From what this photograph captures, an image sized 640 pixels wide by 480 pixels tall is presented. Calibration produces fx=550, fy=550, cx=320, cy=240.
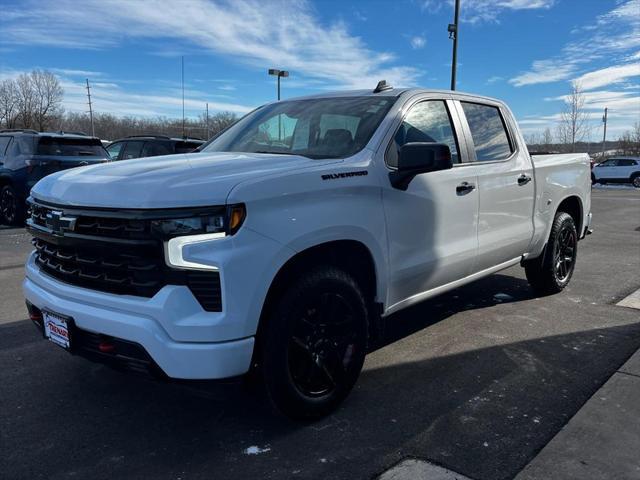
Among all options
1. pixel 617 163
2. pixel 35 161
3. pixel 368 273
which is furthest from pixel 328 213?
pixel 617 163

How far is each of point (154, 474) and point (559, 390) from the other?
2491 mm

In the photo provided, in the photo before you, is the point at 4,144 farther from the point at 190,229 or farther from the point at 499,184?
the point at 190,229

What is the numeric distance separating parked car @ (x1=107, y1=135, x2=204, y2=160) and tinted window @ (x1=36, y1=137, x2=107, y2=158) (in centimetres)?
69

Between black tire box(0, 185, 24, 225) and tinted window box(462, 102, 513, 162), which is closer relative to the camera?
tinted window box(462, 102, 513, 162)

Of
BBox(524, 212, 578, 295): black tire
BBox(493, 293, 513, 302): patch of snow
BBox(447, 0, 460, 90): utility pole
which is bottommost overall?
BBox(493, 293, 513, 302): patch of snow

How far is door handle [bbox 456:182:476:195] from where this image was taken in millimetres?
4059

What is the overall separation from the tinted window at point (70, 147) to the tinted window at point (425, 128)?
31.2ft

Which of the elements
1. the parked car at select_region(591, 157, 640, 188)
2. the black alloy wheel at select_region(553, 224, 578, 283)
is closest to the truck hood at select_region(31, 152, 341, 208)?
the black alloy wheel at select_region(553, 224, 578, 283)

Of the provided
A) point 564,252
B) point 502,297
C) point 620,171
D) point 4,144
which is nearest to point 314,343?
point 502,297

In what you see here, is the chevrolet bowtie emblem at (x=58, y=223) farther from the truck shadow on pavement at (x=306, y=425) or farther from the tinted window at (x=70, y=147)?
the tinted window at (x=70, y=147)

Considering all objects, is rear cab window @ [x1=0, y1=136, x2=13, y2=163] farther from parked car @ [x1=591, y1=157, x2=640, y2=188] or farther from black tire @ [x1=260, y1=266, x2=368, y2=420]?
parked car @ [x1=591, y1=157, x2=640, y2=188]

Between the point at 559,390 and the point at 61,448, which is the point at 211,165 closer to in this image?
the point at 61,448

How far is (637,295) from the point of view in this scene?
19.2 feet

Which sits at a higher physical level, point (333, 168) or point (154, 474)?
point (333, 168)
